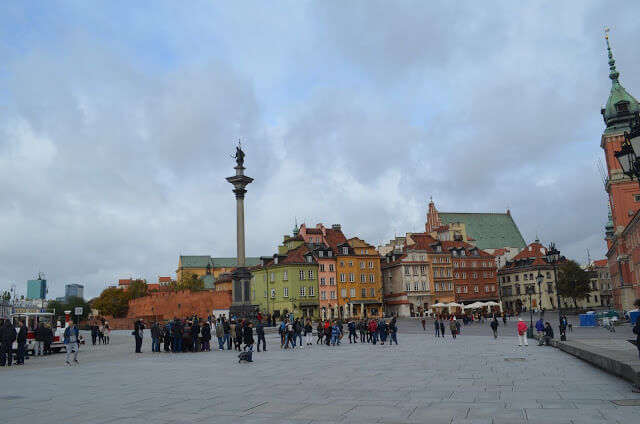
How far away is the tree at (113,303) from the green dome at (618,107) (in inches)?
3934

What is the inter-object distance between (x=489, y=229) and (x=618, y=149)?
52164 mm

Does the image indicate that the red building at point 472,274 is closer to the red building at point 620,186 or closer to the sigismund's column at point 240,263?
the red building at point 620,186

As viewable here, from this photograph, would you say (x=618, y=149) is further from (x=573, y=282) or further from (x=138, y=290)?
(x=138, y=290)

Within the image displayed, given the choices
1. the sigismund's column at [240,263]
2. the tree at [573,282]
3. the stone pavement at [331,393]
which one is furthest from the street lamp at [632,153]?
the tree at [573,282]

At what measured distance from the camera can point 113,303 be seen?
375 feet

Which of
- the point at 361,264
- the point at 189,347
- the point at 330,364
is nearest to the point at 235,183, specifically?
the point at 189,347

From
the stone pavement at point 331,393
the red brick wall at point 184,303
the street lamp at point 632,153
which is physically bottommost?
the stone pavement at point 331,393

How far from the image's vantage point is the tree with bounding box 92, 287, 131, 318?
11375cm

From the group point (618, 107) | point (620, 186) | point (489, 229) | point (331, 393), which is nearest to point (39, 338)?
point (331, 393)

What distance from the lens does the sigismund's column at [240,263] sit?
4397 cm

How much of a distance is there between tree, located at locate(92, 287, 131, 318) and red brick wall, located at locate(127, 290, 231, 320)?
740 inches

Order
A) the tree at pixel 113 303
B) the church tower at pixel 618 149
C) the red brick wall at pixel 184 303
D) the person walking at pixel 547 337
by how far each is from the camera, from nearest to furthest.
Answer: the person walking at pixel 547 337
the church tower at pixel 618 149
the red brick wall at pixel 184 303
the tree at pixel 113 303

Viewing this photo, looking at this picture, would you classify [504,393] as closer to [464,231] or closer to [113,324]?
[113,324]

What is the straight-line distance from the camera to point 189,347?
90.8 ft
